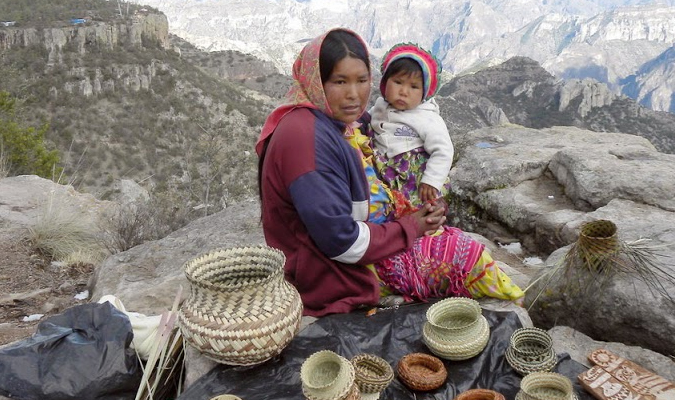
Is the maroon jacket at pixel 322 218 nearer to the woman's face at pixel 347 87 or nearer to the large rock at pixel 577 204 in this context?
→ the woman's face at pixel 347 87

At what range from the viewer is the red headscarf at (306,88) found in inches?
92.8

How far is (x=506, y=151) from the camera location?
579 centimetres

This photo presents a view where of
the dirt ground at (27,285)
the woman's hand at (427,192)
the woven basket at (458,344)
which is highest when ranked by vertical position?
the woman's hand at (427,192)

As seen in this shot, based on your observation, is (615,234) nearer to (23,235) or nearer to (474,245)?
(474,245)

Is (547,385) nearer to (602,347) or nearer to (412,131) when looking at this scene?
(602,347)

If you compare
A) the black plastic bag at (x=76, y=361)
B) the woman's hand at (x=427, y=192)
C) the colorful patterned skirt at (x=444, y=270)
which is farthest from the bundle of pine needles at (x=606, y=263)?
the black plastic bag at (x=76, y=361)

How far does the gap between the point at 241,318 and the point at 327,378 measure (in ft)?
1.42

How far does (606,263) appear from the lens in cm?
277

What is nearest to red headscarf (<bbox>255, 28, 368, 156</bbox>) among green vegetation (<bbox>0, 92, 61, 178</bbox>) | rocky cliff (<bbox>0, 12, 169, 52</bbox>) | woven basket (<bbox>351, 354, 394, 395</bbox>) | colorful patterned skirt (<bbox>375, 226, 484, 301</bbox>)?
colorful patterned skirt (<bbox>375, 226, 484, 301</bbox>)

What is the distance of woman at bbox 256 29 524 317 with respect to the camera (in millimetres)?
2295

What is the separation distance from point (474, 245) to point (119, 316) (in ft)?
6.24

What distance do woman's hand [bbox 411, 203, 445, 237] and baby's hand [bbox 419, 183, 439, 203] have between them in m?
0.11

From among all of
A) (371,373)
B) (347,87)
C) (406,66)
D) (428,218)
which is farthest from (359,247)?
(406,66)

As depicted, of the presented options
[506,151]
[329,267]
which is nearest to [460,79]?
[506,151]
